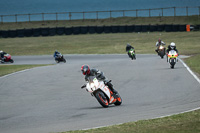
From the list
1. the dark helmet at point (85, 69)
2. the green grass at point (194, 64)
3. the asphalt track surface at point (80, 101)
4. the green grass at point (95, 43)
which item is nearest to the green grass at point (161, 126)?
the asphalt track surface at point (80, 101)

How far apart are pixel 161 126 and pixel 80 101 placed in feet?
15.6

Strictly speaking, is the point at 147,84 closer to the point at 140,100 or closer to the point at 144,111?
the point at 140,100

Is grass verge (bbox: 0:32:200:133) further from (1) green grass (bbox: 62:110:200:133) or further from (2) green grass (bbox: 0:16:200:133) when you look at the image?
(1) green grass (bbox: 62:110:200:133)

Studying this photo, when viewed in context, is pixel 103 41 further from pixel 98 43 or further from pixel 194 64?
pixel 194 64

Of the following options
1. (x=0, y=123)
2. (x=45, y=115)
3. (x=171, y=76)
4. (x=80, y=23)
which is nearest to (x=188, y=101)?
(x=45, y=115)

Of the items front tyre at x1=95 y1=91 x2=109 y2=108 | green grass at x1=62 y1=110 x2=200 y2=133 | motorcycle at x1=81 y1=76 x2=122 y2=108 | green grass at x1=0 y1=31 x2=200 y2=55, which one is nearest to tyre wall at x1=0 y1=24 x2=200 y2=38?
green grass at x1=0 y1=31 x2=200 y2=55

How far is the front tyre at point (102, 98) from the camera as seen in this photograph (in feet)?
34.9

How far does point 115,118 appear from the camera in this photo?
9133 mm

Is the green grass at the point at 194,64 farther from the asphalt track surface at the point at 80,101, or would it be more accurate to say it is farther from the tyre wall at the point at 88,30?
the tyre wall at the point at 88,30

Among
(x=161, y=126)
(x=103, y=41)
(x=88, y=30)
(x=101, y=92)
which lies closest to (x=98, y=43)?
(x=103, y=41)

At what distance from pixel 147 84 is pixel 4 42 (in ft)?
129

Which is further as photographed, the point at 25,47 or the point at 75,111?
the point at 25,47

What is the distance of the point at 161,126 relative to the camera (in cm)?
787

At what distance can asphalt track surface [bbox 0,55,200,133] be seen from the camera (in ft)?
29.5
